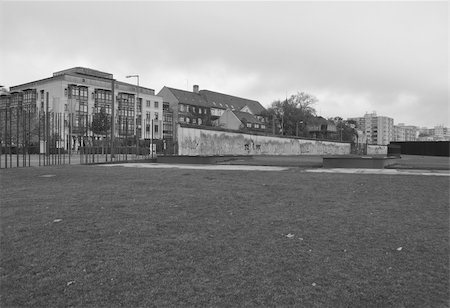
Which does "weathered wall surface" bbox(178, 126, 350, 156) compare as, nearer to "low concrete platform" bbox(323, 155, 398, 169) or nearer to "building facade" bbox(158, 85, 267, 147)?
"low concrete platform" bbox(323, 155, 398, 169)

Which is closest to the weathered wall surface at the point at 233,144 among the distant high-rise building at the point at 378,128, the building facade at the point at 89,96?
the building facade at the point at 89,96

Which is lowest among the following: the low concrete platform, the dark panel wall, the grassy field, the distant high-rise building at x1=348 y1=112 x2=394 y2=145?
the grassy field

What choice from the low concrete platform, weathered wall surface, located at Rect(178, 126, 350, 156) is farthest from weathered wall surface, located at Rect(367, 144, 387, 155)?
the low concrete platform

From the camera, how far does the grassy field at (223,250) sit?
3.41 metres

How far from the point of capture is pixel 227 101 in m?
117

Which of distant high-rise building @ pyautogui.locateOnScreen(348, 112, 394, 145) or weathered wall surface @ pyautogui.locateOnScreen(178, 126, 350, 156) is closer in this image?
weathered wall surface @ pyautogui.locateOnScreen(178, 126, 350, 156)

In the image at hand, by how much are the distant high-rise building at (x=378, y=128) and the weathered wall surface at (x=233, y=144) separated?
445ft

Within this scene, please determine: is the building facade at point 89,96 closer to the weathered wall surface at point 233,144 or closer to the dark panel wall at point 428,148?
the weathered wall surface at point 233,144

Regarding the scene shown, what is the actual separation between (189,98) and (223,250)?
100359 millimetres

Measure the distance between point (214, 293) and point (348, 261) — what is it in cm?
173

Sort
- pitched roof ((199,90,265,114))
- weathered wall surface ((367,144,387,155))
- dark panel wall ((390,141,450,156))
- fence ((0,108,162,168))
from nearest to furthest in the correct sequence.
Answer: fence ((0,108,162,168))
dark panel wall ((390,141,450,156))
weathered wall surface ((367,144,387,155))
pitched roof ((199,90,265,114))

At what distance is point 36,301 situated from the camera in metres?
3.28

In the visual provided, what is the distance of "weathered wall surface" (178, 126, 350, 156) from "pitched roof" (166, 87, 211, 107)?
5576cm

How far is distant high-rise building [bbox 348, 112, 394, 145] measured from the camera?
174m
